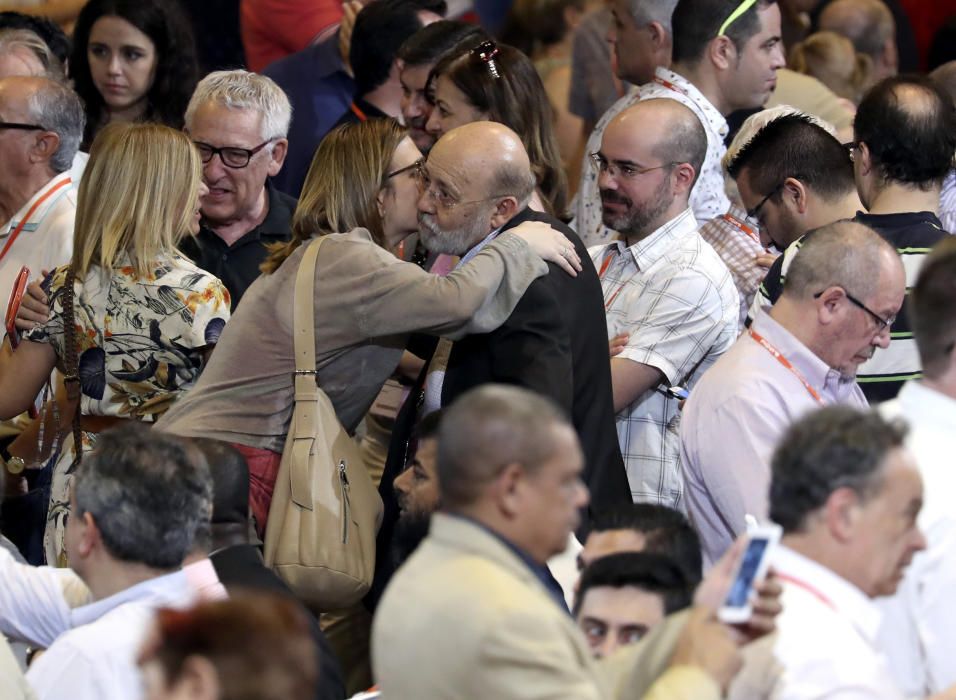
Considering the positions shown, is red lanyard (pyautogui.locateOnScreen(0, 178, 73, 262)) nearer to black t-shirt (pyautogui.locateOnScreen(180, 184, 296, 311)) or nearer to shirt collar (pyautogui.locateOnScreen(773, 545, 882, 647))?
black t-shirt (pyautogui.locateOnScreen(180, 184, 296, 311))

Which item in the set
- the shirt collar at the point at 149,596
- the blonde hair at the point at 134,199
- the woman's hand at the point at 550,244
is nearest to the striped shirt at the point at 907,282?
the woman's hand at the point at 550,244

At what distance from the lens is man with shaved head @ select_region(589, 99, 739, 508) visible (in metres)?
5.12

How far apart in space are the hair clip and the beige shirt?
1.09 metres

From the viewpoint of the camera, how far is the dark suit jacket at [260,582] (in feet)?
13.0

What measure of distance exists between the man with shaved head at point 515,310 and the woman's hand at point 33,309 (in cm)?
114

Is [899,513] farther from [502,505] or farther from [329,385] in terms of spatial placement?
[329,385]

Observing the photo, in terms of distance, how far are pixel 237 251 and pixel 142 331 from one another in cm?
105

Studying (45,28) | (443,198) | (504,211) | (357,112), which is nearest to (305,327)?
(443,198)

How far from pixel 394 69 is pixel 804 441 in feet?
13.3

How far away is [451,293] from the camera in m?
4.39

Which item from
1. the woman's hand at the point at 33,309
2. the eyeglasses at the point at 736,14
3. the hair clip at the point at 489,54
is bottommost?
the woman's hand at the point at 33,309

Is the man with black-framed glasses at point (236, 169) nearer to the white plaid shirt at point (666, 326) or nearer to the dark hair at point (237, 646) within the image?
the white plaid shirt at point (666, 326)

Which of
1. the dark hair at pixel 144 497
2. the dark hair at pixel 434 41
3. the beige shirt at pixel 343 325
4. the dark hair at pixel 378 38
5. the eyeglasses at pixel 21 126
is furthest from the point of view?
the dark hair at pixel 378 38

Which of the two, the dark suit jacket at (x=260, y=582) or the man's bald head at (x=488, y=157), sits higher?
the man's bald head at (x=488, y=157)
